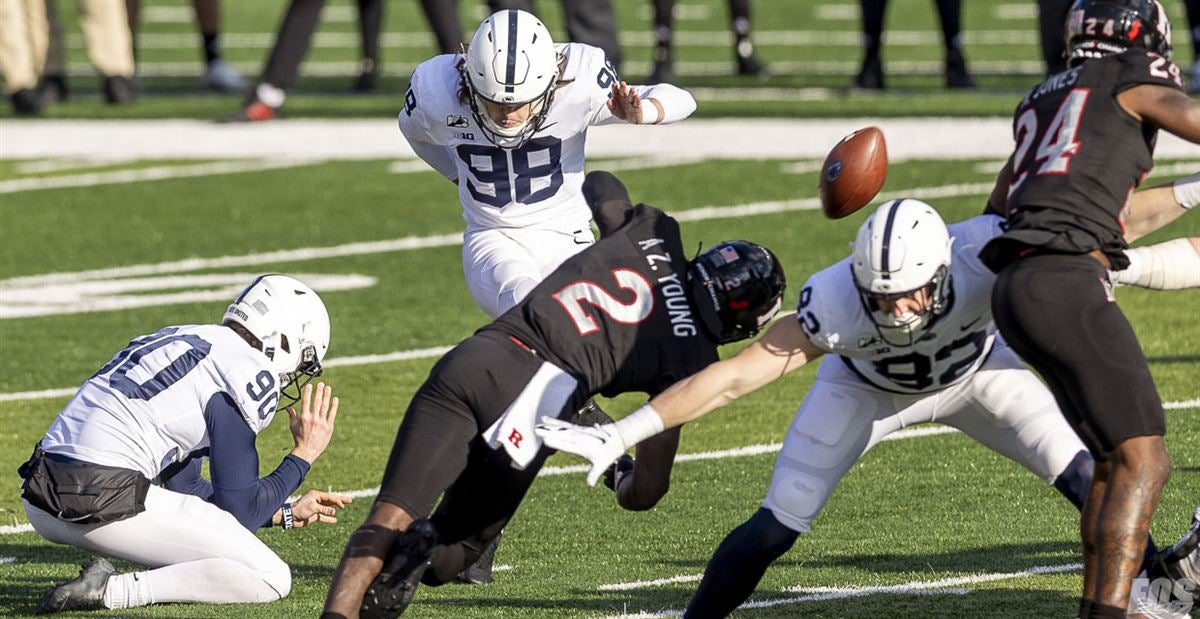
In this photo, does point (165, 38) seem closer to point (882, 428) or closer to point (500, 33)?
point (500, 33)

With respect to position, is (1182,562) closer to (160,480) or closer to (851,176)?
(851,176)

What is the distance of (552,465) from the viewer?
7.62 m

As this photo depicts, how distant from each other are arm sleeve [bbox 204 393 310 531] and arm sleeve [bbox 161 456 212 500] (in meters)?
0.25

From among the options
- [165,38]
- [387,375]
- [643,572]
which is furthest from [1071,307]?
[165,38]

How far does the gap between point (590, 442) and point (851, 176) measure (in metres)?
1.34

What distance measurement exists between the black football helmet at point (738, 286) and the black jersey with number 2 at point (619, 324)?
5 cm

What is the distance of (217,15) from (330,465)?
9.06 meters

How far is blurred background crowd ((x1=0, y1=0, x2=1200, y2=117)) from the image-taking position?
1353cm

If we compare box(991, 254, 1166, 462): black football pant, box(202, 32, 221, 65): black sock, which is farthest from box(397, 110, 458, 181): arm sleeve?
box(202, 32, 221, 65): black sock

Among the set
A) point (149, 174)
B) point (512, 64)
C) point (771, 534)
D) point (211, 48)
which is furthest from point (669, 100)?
point (211, 48)

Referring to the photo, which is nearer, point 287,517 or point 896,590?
point 896,590

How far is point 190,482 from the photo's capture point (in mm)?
6062

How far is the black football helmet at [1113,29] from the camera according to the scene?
5375 mm

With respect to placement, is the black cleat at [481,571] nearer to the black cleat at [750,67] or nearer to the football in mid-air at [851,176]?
the football in mid-air at [851,176]
